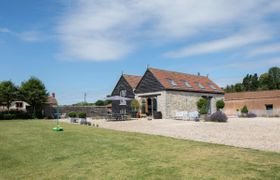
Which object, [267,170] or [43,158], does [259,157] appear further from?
[43,158]

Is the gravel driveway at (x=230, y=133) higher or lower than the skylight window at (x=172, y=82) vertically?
lower

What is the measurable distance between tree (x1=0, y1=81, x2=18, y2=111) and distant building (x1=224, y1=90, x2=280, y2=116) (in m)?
31.2

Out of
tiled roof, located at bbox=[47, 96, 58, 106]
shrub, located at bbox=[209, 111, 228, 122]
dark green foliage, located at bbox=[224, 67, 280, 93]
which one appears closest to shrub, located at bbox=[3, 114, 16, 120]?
tiled roof, located at bbox=[47, 96, 58, 106]

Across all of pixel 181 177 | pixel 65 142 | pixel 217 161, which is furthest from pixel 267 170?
pixel 65 142

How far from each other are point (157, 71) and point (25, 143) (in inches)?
879

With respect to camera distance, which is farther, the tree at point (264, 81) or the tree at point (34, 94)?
the tree at point (264, 81)

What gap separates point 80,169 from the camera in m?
6.58

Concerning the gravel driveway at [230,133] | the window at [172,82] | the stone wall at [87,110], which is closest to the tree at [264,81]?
the stone wall at [87,110]

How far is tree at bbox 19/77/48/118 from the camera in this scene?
37.0 m

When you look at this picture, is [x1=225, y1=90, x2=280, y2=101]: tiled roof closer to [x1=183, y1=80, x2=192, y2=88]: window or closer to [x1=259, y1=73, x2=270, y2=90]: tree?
[x1=183, y1=80, x2=192, y2=88]: window

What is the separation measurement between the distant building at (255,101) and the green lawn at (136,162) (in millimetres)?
33463

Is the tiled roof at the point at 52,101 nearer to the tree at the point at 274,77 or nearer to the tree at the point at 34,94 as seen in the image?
the tree at the point at 34,94

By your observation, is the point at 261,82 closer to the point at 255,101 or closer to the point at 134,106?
the point at 255,101

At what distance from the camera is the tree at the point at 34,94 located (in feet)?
121
